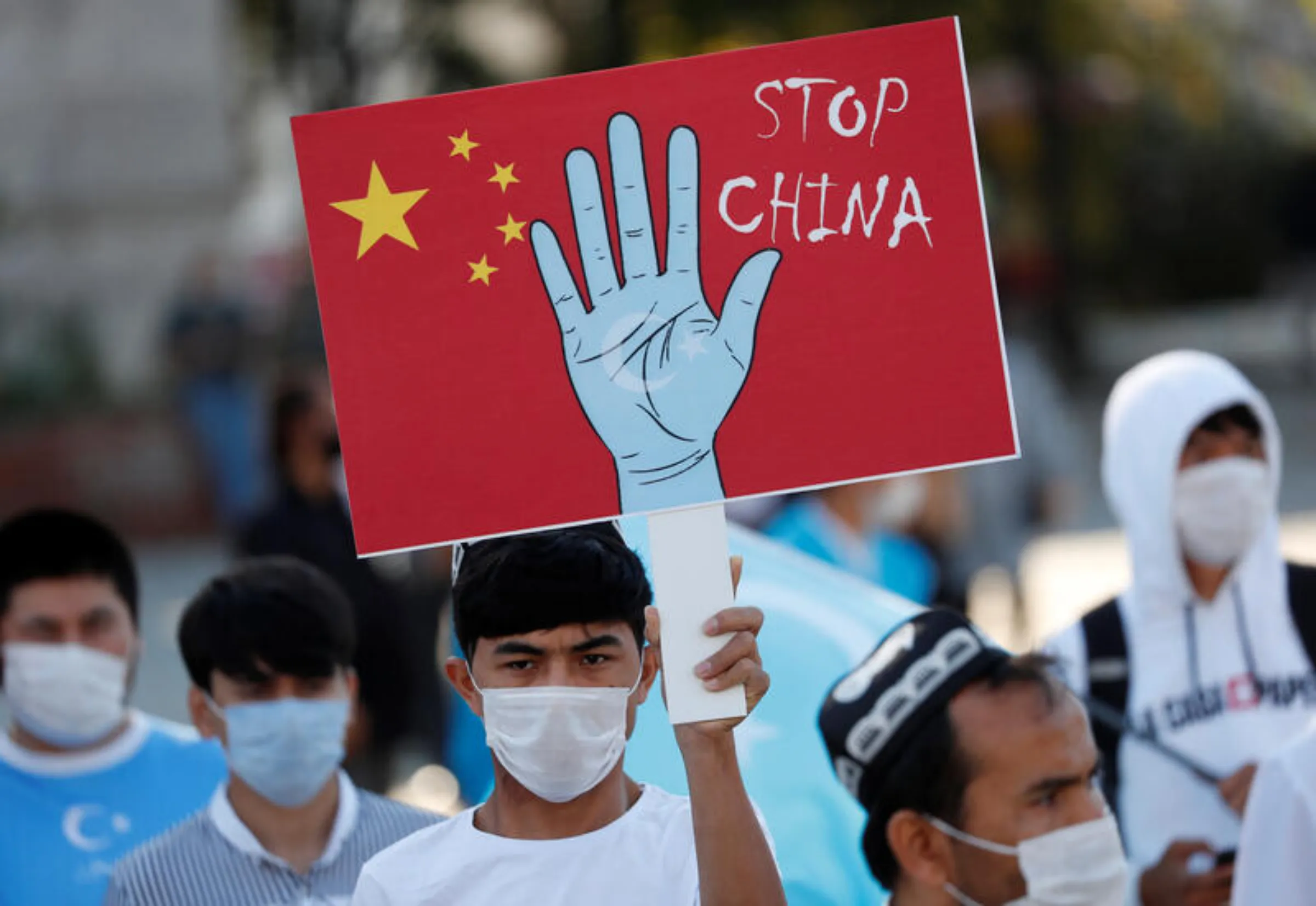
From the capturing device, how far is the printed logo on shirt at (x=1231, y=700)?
158 inches

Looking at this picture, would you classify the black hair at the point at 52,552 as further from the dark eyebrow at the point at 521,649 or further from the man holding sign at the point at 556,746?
the dark eyebrow at the point at 521,649

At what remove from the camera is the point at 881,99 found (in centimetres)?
280

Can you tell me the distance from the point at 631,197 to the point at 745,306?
22 centimetres

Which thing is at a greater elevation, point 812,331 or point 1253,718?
point 812,331

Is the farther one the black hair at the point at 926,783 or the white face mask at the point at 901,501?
A: the white face mask at the point at 901,501

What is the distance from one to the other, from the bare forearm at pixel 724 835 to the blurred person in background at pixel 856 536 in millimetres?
3343

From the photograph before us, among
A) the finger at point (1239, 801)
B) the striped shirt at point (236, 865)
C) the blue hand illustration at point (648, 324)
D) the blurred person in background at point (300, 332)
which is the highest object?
the blurred person in background at point (300, 332)

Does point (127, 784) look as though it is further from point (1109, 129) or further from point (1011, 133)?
point (1109, 129)

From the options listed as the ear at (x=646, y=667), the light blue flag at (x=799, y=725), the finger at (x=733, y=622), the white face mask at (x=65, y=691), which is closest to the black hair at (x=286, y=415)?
the white face mask at (x=65, y=691)

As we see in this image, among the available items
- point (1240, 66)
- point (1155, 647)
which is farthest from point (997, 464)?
point (1240, 66)

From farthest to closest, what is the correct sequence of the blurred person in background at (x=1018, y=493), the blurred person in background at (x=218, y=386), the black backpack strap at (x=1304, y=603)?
the blurred person in background at (x=218, y=386), the blurred person in background at (x=1018, y=493), the black backpack strap at (x=1304, y=603)

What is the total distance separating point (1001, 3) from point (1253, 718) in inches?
818

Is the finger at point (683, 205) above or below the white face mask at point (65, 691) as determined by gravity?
above

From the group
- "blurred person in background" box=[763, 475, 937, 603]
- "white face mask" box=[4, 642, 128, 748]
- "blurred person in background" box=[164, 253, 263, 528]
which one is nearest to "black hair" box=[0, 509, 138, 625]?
"white face mask" box=[4, 642, 128, 748]
